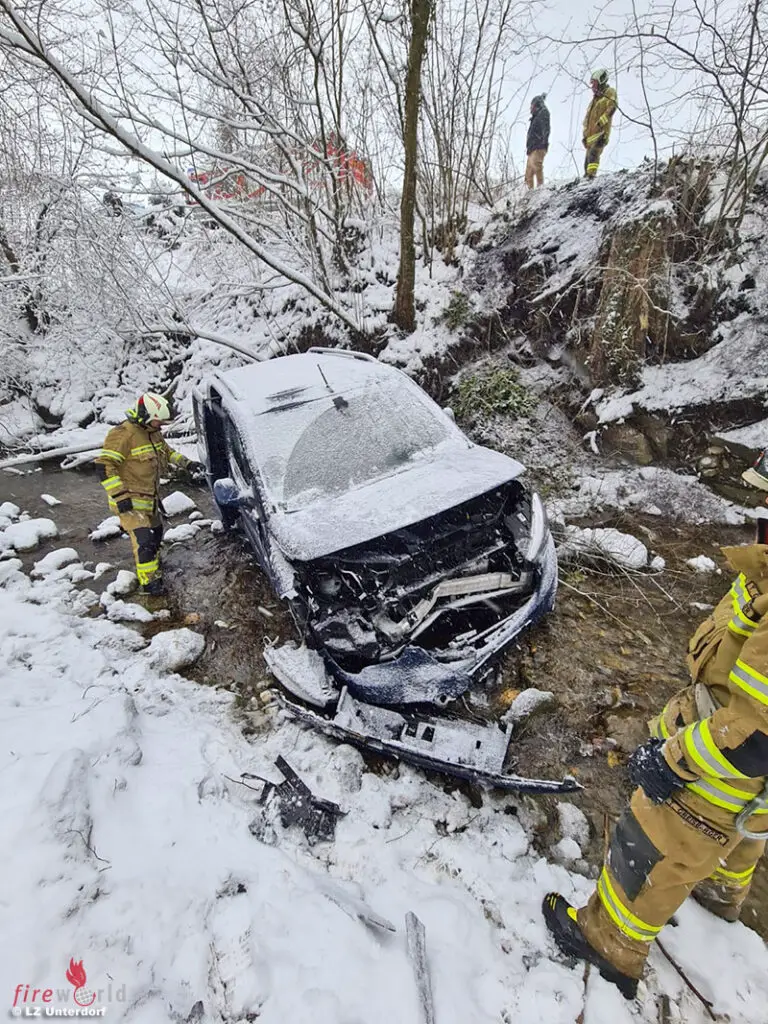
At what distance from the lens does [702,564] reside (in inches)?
156

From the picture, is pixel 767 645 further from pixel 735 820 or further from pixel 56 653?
pixel 56 653

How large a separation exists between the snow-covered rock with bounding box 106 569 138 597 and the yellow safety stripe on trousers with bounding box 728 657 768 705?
4326 millimetres

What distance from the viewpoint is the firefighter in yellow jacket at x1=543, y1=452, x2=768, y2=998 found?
4.33 feet

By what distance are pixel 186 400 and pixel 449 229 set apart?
5663mm

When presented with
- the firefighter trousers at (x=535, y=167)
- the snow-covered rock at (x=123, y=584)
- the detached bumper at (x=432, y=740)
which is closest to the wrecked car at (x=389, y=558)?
the detached bumper at (x=432, y=740)

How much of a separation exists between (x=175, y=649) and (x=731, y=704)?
319 centimetres

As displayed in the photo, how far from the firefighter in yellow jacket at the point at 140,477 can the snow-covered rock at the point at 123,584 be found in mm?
103

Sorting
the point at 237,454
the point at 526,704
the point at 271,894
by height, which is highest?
the point at 237,454

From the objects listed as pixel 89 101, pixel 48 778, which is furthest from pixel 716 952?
pixel 89 101

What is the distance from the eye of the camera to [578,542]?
4203 millimetres

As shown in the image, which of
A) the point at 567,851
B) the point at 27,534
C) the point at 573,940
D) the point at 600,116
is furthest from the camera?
the point at 600,116

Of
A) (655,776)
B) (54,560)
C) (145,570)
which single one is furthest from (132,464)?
(655,776)

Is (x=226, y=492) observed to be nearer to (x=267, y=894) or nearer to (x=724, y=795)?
(x=267, y=894)

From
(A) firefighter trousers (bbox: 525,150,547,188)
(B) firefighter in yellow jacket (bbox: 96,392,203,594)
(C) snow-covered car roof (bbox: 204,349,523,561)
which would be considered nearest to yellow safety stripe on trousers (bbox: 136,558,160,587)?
(B) firefighter in yellow jacket (bbox: 96,392,203,594)
